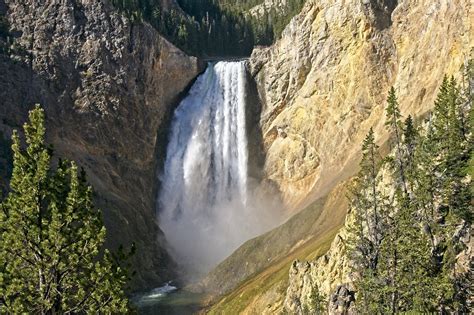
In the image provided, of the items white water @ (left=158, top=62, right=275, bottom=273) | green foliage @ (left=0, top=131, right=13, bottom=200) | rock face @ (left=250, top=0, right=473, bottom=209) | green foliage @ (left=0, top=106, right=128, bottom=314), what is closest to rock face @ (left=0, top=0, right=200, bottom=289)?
white water @ (left=158, top=62, right=275, bottom=273)

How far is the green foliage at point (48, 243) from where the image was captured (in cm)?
1495

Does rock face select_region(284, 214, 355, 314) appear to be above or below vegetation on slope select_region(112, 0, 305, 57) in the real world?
below

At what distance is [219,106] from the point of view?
4203 inches

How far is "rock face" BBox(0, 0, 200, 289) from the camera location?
84.9 m

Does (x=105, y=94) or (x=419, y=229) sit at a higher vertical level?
(x=105, y=94)

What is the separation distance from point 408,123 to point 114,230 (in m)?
48.5

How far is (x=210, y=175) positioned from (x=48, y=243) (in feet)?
285

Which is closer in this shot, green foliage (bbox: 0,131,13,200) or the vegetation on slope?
green foliage (bbox: 0,131,13,200)

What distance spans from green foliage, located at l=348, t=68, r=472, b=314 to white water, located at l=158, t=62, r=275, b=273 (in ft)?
150

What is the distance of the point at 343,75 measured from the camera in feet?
293

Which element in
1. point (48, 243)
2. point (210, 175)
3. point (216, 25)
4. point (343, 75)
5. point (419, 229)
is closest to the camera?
point (48, 243)

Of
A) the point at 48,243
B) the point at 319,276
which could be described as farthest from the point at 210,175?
the point at 48,243

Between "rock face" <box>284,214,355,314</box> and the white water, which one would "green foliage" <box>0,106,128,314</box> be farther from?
the white water

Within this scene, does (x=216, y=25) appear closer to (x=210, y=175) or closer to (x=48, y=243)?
(x=210, y=175)
